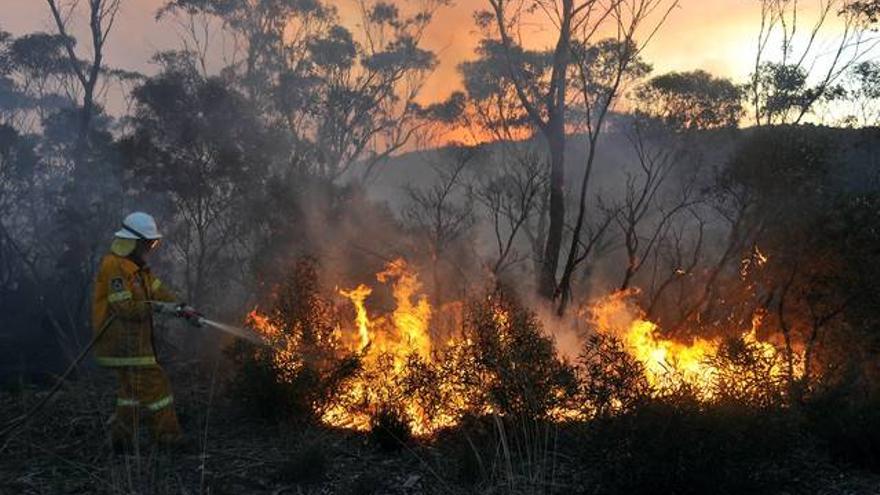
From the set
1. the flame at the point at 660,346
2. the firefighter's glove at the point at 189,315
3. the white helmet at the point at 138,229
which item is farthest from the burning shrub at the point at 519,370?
the white helmet at the point at 138,229

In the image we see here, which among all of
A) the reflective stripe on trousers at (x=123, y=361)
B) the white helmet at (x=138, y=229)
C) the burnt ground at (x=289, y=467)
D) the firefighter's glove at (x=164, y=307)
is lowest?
the burnt ground at (x=289, y=467)

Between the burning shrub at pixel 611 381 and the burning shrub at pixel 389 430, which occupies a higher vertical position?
the burning shrub at pixel 611 381

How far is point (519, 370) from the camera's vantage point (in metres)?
5.99

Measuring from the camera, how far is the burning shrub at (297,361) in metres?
7.12

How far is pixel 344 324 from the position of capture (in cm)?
908

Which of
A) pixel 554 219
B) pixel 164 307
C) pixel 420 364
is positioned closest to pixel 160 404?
pixel 164 307

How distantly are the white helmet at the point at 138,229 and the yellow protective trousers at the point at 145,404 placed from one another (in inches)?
43.3

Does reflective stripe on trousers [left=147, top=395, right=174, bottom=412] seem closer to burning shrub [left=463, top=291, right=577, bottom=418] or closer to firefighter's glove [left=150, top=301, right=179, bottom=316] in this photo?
firefighter's glove [left=150, top=301, right=179, bottom=316]

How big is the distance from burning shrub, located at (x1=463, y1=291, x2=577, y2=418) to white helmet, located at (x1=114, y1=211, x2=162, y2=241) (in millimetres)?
2936

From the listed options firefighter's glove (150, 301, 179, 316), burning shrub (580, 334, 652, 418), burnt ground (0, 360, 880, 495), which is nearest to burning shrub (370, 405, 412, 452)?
burnt ground (0, 360, 880, 495)

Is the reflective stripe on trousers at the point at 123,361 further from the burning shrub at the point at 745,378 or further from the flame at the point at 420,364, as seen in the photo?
the burning shrub at the point at 745,378

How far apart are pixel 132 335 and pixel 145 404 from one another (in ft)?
1.91

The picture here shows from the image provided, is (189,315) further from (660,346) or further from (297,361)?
(660,346)

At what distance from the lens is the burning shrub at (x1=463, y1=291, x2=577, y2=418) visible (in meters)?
5.95
